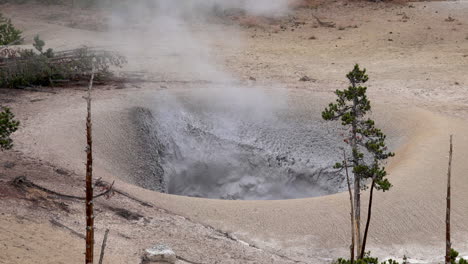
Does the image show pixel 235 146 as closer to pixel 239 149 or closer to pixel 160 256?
pixel 239 149

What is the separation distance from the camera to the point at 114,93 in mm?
17453

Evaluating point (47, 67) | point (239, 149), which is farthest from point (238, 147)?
point (47, 67)

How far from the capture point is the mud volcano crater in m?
15.1

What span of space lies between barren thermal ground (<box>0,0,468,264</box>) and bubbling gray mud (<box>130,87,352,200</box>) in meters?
0.04

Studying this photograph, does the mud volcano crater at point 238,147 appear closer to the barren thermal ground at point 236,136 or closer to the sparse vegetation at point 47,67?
the barren thermal ground at point 236,136

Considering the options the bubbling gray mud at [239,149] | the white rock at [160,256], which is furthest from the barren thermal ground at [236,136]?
the white rock at [160,256]

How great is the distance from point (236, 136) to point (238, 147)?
0.32 metres

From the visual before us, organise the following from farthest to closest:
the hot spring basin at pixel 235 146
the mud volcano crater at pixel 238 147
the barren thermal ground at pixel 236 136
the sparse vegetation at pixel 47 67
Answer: the sparse vegetation at pixel 47 67 → the mud volcano crater at pixel 238 147 → the hot spring basin at pixel 235 146 → the barren thermal ground at pixel 236 136

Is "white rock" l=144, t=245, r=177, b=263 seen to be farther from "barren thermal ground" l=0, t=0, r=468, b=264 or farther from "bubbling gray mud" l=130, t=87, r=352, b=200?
"bubbling gray mud" l=130, t=87, r=352, b=200

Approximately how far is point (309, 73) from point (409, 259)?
11.6m

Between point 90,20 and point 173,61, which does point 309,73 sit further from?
point 90,20

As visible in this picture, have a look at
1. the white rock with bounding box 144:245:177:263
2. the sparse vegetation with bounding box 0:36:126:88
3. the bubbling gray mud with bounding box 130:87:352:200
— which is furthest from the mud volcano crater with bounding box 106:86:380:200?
the white rock with bounding box 144:245:177:263

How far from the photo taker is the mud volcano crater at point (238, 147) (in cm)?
1510

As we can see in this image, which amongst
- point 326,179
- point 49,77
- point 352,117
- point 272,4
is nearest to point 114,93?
point 49,77
